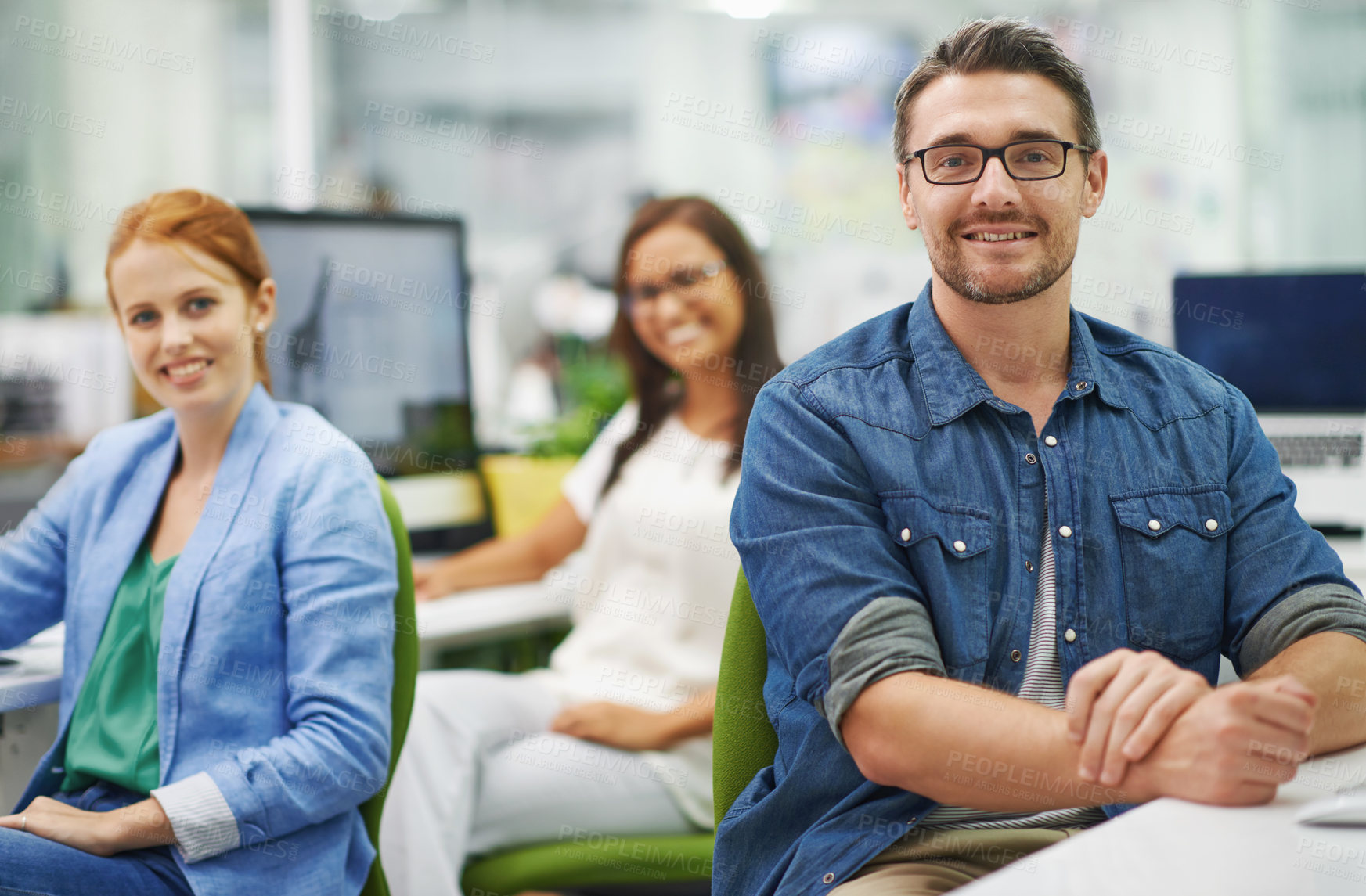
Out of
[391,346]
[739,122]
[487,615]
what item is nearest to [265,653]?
[487,615]

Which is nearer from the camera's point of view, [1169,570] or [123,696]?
[1169,570]

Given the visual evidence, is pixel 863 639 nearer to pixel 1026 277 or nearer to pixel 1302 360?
pixel 1026 277

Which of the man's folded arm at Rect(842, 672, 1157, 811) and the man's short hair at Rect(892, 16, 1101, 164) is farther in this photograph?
the man's short hair at Rect(892, 16, 1101, 164)

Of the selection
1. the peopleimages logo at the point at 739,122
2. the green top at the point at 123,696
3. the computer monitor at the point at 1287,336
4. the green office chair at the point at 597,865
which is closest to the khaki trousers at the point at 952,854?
the green office chair at the point at 597,865

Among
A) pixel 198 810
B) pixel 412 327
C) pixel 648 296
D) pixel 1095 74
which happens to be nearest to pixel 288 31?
pixel 412 327

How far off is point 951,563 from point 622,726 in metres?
0.78

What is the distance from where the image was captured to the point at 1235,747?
0.83 metres

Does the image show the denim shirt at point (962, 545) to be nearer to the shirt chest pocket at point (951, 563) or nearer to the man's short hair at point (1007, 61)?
→ the shirt chest pocket at point (951, 563)

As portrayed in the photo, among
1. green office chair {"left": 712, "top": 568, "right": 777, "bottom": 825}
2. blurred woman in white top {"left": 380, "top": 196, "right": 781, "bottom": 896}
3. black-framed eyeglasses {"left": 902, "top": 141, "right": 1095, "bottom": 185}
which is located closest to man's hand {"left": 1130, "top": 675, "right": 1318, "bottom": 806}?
green office chair {"left": 712, "top": 568, "right": 777, "bottom": 825}

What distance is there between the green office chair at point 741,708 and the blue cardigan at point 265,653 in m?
0.38

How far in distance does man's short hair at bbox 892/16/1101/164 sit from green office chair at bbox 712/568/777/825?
1.72 ft

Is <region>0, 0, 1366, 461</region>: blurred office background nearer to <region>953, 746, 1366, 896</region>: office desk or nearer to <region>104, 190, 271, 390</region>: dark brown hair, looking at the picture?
<region>104, 190, 271, 390</region>: dark brown hair

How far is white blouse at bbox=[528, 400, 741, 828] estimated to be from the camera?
1807mm

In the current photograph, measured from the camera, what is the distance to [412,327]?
233 centimetres
